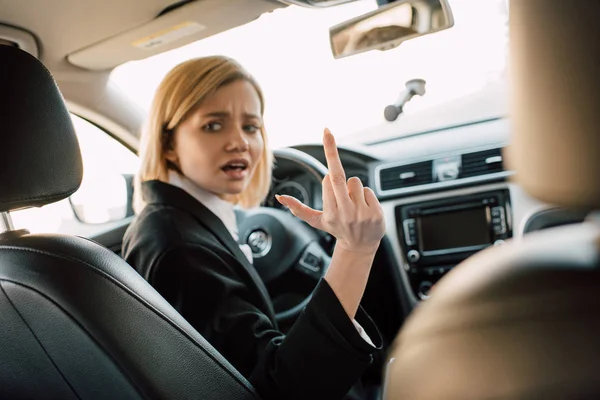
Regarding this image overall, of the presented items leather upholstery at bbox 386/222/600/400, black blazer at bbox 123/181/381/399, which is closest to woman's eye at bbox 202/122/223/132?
black blazer at bbox 123/181/381/399

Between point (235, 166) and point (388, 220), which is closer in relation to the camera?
point (235, 166)

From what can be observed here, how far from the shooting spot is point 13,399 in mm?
1489

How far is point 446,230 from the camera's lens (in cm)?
280

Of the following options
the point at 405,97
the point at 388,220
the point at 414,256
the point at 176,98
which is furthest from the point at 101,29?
the point at 414,256

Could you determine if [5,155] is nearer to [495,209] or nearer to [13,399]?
[13,399]

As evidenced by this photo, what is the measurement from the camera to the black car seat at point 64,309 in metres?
1.30

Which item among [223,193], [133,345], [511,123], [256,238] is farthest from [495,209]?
[511,123]

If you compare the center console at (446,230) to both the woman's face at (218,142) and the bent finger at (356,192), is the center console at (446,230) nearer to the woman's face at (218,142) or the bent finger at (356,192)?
the woman's face at (218,142)

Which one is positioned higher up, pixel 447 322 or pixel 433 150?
pixel 447 322

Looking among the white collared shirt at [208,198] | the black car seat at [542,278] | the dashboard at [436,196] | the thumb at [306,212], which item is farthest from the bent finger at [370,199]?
the dashboard at [436,196]

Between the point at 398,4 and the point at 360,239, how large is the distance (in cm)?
84

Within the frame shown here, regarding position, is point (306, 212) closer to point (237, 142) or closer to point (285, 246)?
point (237, 142)

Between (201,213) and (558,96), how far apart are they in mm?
1353

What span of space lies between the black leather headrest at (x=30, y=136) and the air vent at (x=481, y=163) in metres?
1.69
